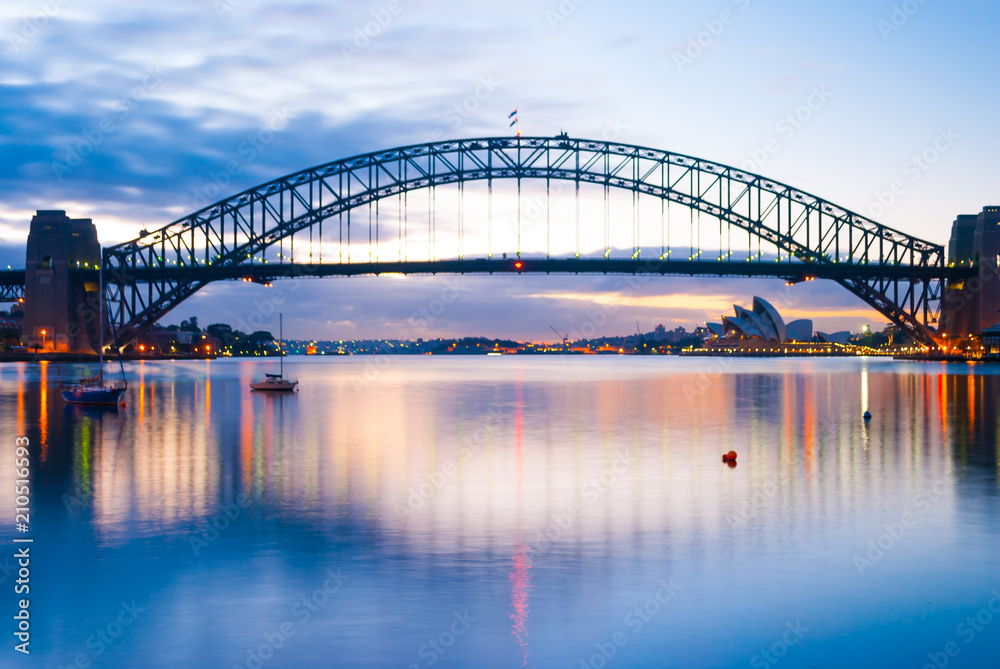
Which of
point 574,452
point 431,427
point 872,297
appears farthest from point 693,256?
point 574,452

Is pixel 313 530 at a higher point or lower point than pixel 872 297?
lower

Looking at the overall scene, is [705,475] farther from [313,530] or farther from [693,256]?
[693,256]

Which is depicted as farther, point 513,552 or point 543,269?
point 543,269

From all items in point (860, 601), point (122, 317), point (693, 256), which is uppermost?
point (693, 256)

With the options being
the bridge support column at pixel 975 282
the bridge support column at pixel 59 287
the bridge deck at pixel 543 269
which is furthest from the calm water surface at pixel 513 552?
the bridge support column at pixel 975 282

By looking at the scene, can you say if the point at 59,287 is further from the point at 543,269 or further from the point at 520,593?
the point at 520,593

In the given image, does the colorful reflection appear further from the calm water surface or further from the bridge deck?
the bridge deck

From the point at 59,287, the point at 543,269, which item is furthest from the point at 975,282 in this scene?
the point at 59,287
